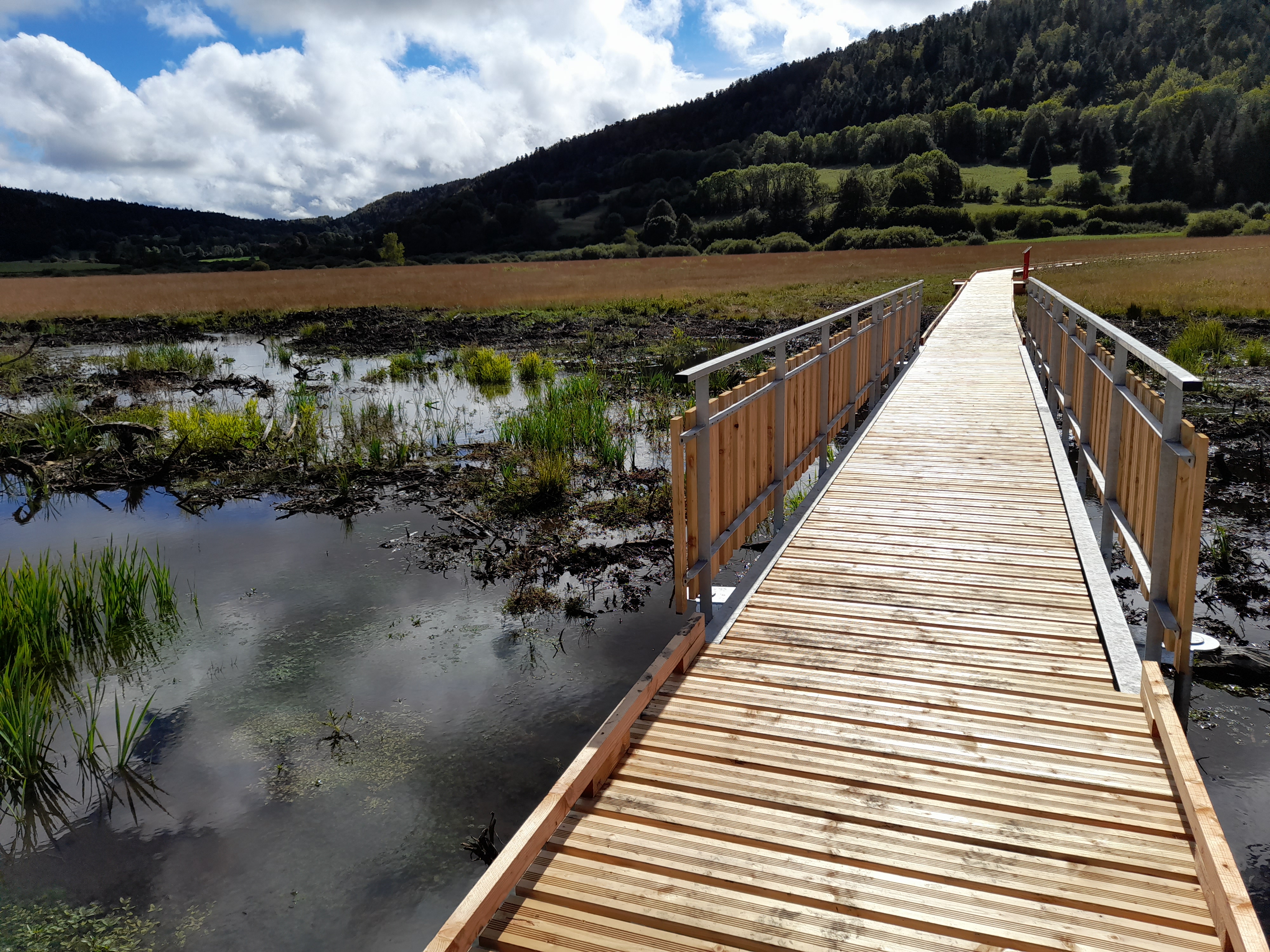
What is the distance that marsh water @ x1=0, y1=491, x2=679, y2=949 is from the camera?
13.0 feet

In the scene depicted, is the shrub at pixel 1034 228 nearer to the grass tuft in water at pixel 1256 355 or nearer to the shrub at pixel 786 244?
the shrub at pixel 786 244

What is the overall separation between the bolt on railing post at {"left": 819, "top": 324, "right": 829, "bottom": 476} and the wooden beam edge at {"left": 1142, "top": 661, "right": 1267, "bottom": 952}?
440cm

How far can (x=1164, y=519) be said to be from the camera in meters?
3.79

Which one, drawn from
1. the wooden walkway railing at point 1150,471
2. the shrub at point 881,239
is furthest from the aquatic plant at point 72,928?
the shrub at point 881,239

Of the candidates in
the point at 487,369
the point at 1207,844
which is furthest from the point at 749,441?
the point at 487,369

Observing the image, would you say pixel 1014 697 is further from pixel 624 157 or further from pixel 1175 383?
Answer: pixel 624 157

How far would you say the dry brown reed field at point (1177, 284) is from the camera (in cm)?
2214

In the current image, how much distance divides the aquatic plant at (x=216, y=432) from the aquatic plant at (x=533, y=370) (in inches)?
225

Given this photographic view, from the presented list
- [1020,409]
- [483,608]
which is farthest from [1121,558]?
[483,608]

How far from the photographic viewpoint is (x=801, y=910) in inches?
100.0

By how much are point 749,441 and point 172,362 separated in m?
18.3

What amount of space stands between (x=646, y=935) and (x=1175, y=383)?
2.97m

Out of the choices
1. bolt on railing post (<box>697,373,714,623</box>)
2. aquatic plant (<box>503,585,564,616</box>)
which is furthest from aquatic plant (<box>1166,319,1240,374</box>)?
bolt on railing post (<box>697,373,714,623</box>)

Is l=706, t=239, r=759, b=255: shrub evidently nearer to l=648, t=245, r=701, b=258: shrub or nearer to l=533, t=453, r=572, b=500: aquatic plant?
l=648, t=245, r=701, b=258: shrub
